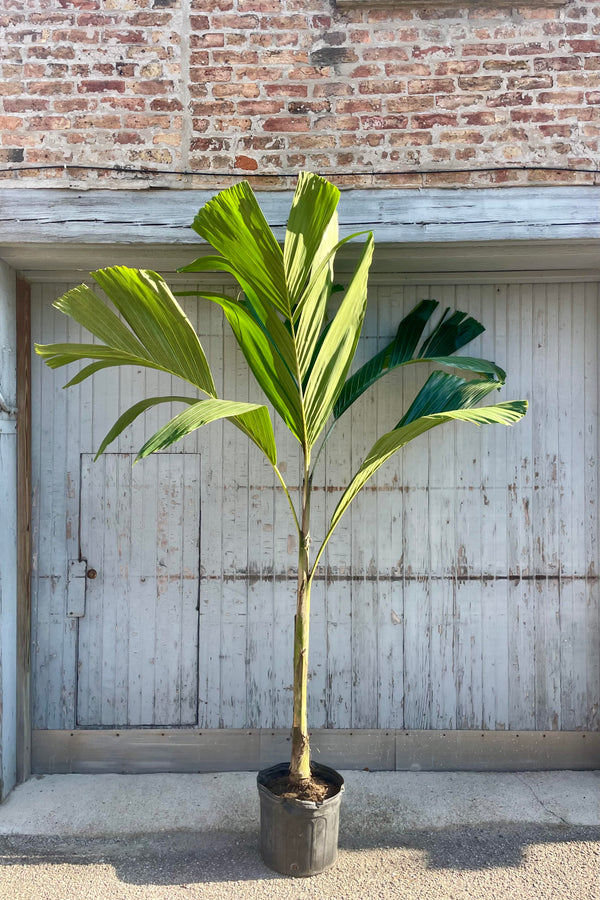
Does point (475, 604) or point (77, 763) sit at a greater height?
point (475, 604)

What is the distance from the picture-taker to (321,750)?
3471 mm

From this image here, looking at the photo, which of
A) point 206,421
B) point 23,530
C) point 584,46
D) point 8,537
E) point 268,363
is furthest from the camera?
point 23,530

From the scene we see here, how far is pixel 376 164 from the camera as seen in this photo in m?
3.06

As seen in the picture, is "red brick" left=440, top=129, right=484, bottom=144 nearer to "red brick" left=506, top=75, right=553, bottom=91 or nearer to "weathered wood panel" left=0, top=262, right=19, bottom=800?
"red brick" left=506, top=75, right=553, bottom=91

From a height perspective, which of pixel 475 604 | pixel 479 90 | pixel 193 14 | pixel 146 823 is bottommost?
pixel 146 823

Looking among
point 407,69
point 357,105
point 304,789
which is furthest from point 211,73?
point 304,789

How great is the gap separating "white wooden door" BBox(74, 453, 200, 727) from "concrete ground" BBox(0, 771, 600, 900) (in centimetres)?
39

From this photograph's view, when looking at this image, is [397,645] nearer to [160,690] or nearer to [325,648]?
[325,648]

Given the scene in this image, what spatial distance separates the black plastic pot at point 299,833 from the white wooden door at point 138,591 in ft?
3.06

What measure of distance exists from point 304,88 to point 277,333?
1.35 m

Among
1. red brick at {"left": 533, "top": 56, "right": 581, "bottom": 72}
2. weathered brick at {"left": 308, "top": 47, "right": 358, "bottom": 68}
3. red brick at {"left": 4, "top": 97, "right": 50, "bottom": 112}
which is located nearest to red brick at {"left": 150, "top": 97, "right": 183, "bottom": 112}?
red brick at {"left": 4, "top": 97, "right": 50, "bottom": 112}

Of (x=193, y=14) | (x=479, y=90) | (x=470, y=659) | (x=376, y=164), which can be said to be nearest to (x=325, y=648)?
(x=470, y=659)

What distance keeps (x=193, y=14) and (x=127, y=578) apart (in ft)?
9.06

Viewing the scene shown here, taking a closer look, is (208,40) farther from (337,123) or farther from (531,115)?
(531,115)
